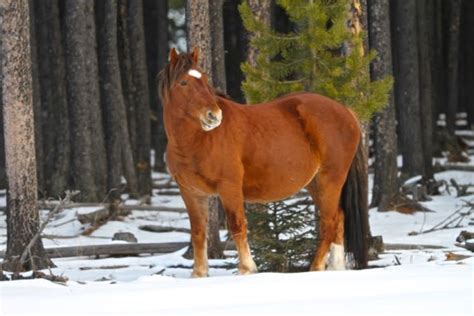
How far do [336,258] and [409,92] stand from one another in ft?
46.2

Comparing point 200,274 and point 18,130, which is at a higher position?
point 18,130

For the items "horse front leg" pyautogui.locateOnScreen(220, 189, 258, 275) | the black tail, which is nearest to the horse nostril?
"horse front leg" pyautogui.locateOnScreen(220, 189, 258, 275)

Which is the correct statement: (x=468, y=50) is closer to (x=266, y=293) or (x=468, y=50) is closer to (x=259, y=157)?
(x=259, y=157)

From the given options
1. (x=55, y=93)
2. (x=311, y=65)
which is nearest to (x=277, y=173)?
(x=311, y=65)

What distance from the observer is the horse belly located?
10.4 metres

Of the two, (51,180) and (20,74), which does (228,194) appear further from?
(51,180)

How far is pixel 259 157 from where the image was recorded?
1038cm

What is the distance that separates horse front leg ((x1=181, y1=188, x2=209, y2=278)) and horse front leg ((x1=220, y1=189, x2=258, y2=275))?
40cm

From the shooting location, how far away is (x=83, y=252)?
1424 centimetres

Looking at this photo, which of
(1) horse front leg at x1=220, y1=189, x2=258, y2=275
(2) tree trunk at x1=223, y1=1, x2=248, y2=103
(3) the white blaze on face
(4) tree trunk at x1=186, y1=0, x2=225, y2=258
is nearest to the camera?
(3) the white blaze on face

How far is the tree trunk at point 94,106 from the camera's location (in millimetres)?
21281

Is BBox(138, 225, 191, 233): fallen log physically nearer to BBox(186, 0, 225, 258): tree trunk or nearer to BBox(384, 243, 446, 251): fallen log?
BBox(186, 0, 225, 258): tree trunk

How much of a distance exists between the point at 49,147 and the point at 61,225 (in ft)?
28.0

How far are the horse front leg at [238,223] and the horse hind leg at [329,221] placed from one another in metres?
0.90
